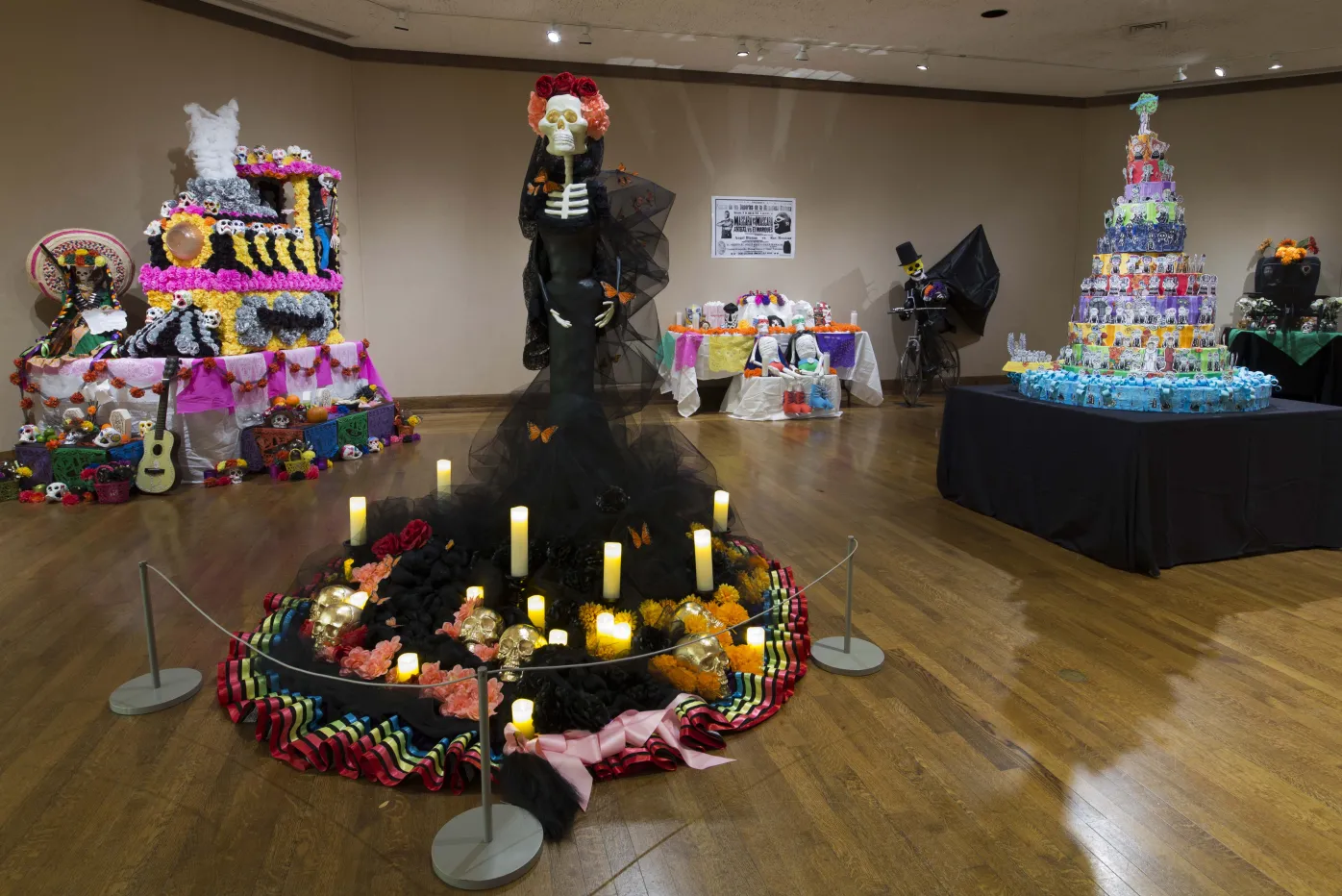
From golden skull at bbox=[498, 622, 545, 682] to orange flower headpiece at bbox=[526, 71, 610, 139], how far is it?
170 cm

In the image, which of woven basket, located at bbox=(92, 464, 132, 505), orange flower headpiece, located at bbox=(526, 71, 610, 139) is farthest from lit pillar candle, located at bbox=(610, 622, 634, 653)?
woven basket, located at bbox=(92, 464, 132, 505)

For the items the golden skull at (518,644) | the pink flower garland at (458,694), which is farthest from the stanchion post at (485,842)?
the golden skull at (518,644)

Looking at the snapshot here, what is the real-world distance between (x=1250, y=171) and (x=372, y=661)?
979 centimetres

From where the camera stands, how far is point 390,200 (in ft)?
25.1

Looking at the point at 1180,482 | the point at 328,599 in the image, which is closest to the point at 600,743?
the point at 328,599

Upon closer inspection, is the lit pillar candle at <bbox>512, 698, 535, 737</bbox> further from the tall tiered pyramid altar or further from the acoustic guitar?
the acoustic guitar

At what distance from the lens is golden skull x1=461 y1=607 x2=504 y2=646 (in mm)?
2572

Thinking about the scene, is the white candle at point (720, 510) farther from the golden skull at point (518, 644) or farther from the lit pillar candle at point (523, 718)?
the lit pillar candle at point (523, 718)

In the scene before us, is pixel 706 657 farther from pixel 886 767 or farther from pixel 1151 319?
pixel 1151 319

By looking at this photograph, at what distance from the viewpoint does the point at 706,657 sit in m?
2.52

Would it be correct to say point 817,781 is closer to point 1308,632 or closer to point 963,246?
point 1308,632

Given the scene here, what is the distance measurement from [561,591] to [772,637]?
0.74m

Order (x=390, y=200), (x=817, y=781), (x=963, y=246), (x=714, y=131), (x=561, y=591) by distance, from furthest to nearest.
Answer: (x=963, y=246) → (x=714, y=131) → (x=390, y=200) → (x=561, y=591) → (x=817, y=781)

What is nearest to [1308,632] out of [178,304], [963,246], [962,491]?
[962,491]
